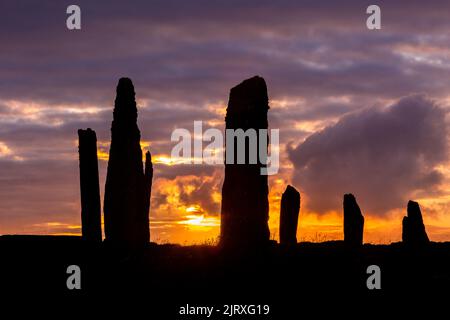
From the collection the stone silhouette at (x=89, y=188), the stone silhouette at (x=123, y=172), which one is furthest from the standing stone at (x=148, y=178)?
the stone silhouette at (x=89, y=188)

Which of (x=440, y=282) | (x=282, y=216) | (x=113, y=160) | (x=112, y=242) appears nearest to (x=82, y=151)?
(x=113, y=160)

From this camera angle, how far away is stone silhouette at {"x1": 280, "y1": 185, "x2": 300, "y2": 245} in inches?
1209

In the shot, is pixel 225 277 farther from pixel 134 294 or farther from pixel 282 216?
pixel 282 216

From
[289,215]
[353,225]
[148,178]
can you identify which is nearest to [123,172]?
[148,178]

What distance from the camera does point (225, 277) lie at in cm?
2153

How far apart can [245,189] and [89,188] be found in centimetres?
596

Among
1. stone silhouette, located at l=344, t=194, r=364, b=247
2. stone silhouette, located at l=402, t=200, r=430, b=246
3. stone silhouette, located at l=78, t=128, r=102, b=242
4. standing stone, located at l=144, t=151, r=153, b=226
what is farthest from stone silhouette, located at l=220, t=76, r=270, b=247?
Result: stone silhouette, located at l=402, t=200, r=430, b=246

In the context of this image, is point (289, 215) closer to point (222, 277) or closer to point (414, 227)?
point (414, 227)

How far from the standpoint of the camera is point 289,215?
3069cm

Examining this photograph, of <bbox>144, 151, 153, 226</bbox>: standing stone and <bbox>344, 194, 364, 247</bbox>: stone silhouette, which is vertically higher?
<bbox>144, 151, 153, 226</bbox>: standing stone

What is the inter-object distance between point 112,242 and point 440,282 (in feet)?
35.1

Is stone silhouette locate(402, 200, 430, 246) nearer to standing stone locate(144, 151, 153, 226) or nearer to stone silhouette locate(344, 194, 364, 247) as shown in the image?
stone silhouette locate(344, 194, 364, 247)

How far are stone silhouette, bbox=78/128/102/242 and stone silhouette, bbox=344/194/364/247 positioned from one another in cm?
859
